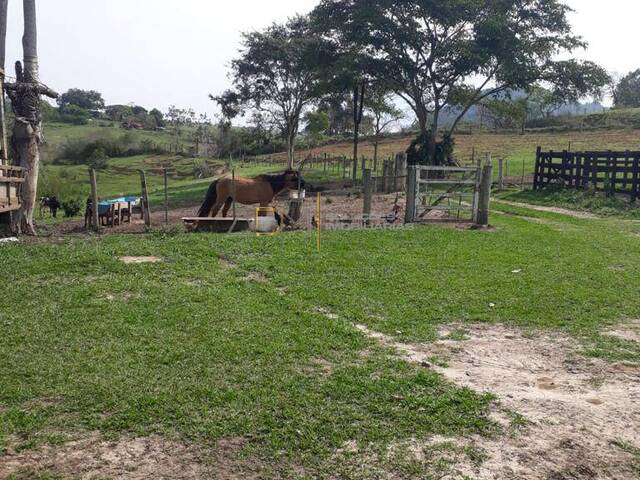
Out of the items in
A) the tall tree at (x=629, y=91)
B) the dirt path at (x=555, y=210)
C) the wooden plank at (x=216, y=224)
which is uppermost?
the tall tree at (x=629, y=91)

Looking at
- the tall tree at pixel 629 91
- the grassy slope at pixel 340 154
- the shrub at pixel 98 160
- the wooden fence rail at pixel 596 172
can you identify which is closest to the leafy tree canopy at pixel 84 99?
the grassy slope at pixel 340 154

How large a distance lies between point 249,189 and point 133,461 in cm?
1168

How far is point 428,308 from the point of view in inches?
269

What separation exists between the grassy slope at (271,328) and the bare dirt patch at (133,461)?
15 cm

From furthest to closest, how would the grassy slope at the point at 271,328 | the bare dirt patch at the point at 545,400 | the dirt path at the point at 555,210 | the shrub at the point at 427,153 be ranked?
the shrub at the point at 427,153 → the dirt path at the point at 555,210 → the grassy slope at the point at 271,328 → the bare dirt patch at the point at 545,400

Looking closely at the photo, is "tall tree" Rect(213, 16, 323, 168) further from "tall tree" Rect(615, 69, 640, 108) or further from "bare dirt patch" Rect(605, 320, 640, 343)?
"tall tree" Rect(615, 69, 640, 108)

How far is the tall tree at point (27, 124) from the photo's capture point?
12.3m

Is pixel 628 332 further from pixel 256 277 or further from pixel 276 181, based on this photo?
pixel 276 181

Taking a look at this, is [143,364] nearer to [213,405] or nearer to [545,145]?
[213,405]

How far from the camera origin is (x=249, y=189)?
14.8 m

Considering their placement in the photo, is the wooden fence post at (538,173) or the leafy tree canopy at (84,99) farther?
the leafy tree canopy at (84,99)

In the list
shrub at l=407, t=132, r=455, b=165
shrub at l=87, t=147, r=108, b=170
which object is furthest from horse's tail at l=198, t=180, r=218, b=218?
shrub at l=87, t=147, r=108, b=170

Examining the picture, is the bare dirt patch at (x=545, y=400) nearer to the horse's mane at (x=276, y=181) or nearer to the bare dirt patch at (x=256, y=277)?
the bare dirt patch at (x=256, y=277)

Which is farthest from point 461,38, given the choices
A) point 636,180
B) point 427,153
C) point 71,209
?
point 71,209
